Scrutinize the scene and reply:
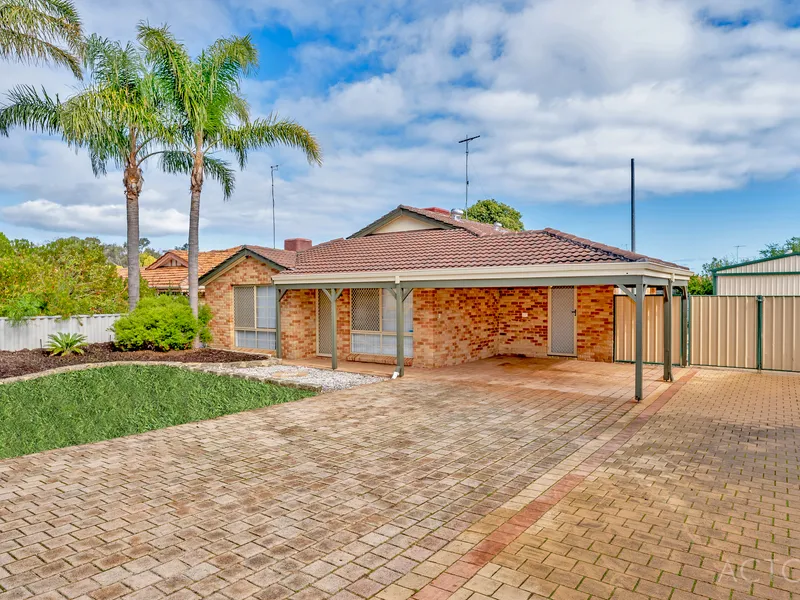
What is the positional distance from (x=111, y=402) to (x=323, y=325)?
7.32 m

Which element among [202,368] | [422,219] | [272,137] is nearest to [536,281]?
[422,219]

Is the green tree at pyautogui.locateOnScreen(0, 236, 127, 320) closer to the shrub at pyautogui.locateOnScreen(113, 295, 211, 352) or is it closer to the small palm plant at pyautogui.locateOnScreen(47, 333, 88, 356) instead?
the small palm plant at pyautogui.locateOnScreen(47, 333, 88, 356)

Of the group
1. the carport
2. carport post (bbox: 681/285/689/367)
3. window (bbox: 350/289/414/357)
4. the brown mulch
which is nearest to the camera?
the carport

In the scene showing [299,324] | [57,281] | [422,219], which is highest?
[422,219]

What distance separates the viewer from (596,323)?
14.1 m

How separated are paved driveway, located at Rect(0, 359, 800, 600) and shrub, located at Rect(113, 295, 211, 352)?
845 cm

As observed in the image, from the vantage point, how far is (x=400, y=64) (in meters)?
16.8

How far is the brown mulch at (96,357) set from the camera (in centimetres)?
1277

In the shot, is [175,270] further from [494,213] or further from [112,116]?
[494,213]

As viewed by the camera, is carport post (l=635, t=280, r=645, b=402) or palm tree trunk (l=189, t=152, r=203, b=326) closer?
carport post (l=635, t=280, r=645, b=402)

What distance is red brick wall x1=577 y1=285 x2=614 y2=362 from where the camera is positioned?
13.9 meters

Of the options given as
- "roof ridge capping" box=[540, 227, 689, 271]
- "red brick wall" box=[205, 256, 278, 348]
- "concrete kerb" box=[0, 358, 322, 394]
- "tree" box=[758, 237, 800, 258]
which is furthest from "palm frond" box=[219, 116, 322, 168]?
"tree" box=[758, 237, 800, 258]

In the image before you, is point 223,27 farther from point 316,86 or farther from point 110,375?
point 110,375

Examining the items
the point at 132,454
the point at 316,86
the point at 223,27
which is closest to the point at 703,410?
the point at 132,454
